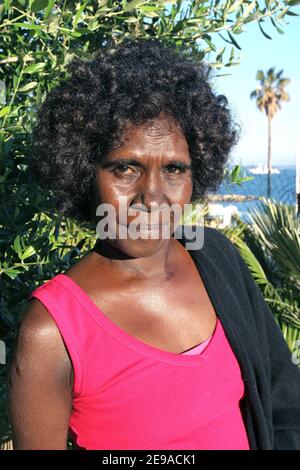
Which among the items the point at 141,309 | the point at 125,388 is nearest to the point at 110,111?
the point at 141,309

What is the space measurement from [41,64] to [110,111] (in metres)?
0.59

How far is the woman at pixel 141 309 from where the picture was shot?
4.80 feet

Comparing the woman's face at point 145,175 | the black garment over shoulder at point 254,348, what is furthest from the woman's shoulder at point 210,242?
the woman's face at point 145,175

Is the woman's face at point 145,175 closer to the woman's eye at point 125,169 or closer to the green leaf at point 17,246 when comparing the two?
the woman's eye at point 125,169

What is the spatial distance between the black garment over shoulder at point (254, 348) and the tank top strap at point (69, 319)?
1.20ft

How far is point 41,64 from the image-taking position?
2.09m

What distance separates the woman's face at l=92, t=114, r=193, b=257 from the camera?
1.53 metres

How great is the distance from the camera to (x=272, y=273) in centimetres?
505

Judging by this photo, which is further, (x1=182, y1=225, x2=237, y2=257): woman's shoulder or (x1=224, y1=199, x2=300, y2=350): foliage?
(x1=224, y1=199, x2=300, y2=350): foliage

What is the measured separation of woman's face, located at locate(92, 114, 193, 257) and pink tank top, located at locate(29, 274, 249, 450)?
0.63 feet

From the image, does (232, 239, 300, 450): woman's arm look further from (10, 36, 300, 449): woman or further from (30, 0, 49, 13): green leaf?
(30, 0, 49, 13): green leaf

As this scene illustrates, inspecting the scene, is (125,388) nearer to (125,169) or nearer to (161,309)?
(161,309)

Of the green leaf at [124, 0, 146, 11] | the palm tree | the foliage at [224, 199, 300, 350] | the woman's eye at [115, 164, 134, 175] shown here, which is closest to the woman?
the woman's eye at [115, 164, 134, 175]
